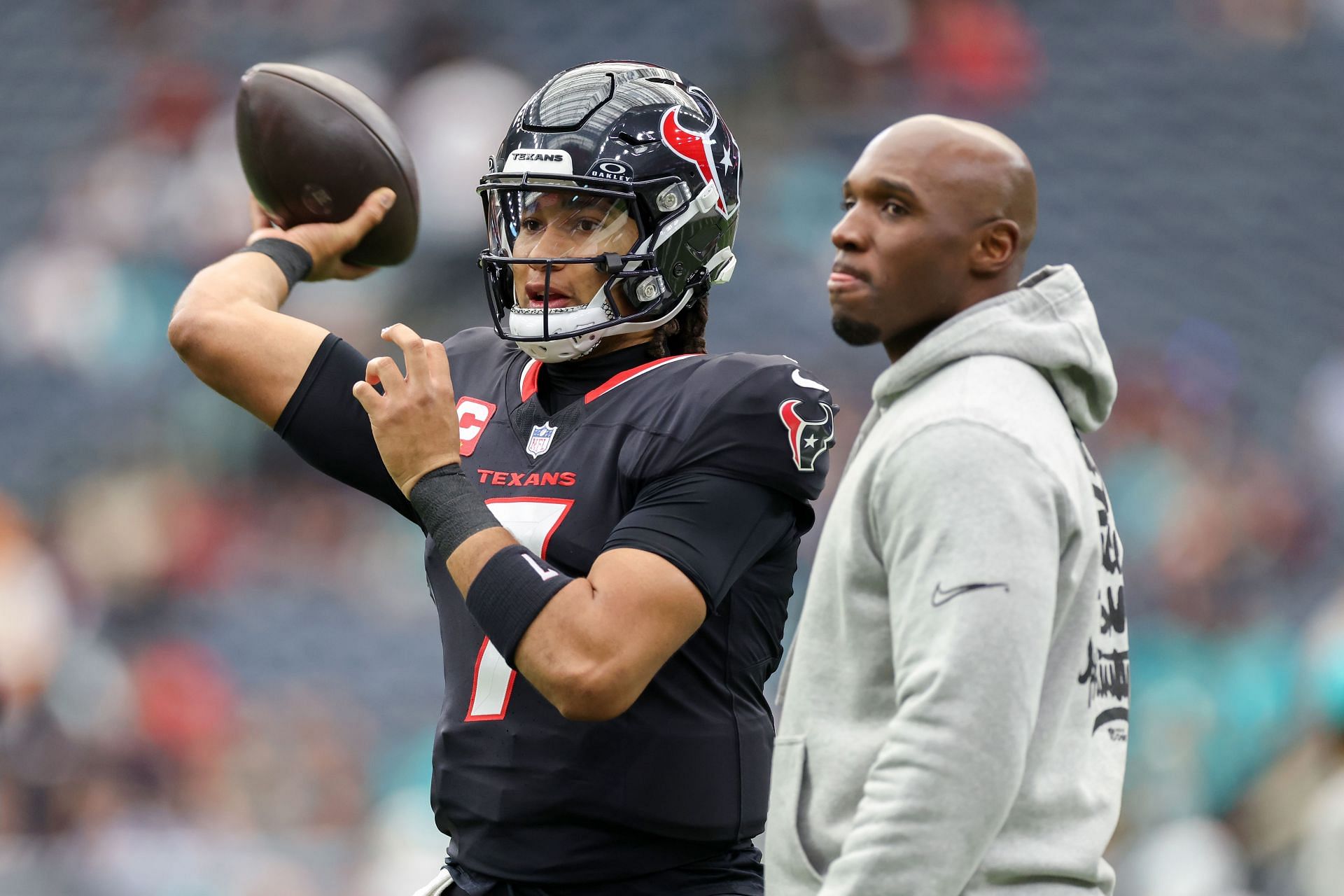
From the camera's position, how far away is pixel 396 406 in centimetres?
219

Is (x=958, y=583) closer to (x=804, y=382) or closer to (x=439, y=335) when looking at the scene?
(x=804, y=382)

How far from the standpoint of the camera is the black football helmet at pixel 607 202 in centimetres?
241

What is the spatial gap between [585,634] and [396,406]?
42 centimetres

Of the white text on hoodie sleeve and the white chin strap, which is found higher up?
the white chin strap

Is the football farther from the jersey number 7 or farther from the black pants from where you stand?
the black pants

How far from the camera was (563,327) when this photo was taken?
2375 millimetres

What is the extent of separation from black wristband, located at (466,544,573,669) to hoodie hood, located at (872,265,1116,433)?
0.49m

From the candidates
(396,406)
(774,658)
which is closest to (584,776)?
(774,658)

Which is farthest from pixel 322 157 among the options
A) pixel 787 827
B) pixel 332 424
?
pixel 787 827

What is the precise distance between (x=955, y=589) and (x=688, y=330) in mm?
1066

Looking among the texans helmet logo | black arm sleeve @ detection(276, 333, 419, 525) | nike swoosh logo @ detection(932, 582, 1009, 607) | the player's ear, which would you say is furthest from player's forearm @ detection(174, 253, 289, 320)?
nike swoosh logo @ detection(932, 582, 1009, 607)

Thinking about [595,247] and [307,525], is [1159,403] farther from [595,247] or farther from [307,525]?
[595,247]

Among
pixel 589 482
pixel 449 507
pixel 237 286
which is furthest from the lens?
pixel 237 286

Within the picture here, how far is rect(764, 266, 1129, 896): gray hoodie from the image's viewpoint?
1.63 m
